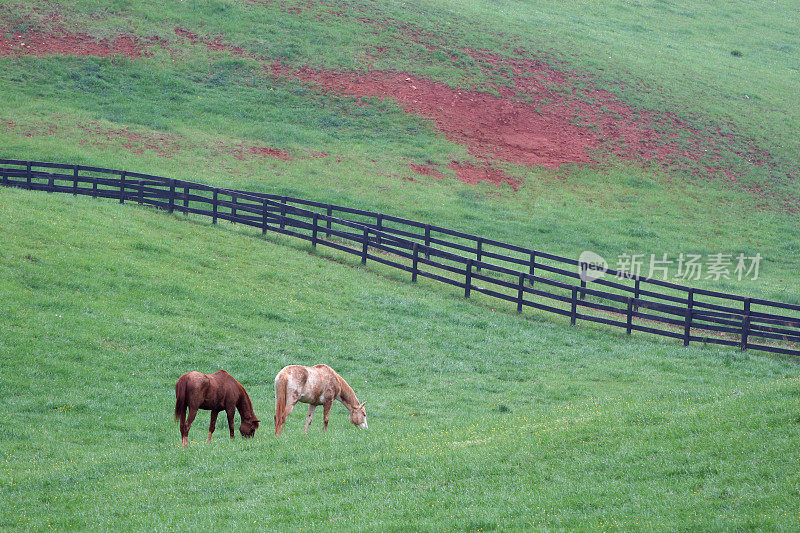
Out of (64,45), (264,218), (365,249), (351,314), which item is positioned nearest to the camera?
(351,314)

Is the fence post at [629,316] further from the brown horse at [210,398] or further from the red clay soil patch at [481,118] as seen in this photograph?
the red clay soil patch at [481,118]

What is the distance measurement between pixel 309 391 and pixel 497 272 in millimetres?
16386

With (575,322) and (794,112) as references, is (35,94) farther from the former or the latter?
(794,112)

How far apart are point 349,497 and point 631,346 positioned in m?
13.1

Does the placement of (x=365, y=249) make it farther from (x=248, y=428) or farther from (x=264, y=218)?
(x=248, y=428)

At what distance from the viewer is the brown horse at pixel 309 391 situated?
1277cm

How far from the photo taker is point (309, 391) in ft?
42.6

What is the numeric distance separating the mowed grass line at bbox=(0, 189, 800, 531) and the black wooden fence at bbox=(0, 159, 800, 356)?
90cm

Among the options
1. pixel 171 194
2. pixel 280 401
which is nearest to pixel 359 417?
pixel 280 401

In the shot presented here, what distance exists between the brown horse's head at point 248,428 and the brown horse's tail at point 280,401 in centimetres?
34

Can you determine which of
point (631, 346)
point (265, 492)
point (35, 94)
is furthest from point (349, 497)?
point (35, 94)

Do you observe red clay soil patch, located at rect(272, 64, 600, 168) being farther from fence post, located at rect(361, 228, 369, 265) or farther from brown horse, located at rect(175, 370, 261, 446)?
brown horse, located at rect(175, 370, 261, 446)

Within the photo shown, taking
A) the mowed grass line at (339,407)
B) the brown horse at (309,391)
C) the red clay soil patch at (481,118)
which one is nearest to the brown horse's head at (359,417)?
the brown horse at (309,391)

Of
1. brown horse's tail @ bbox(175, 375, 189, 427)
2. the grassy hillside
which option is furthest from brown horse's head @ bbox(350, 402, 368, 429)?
the grassy hillside
